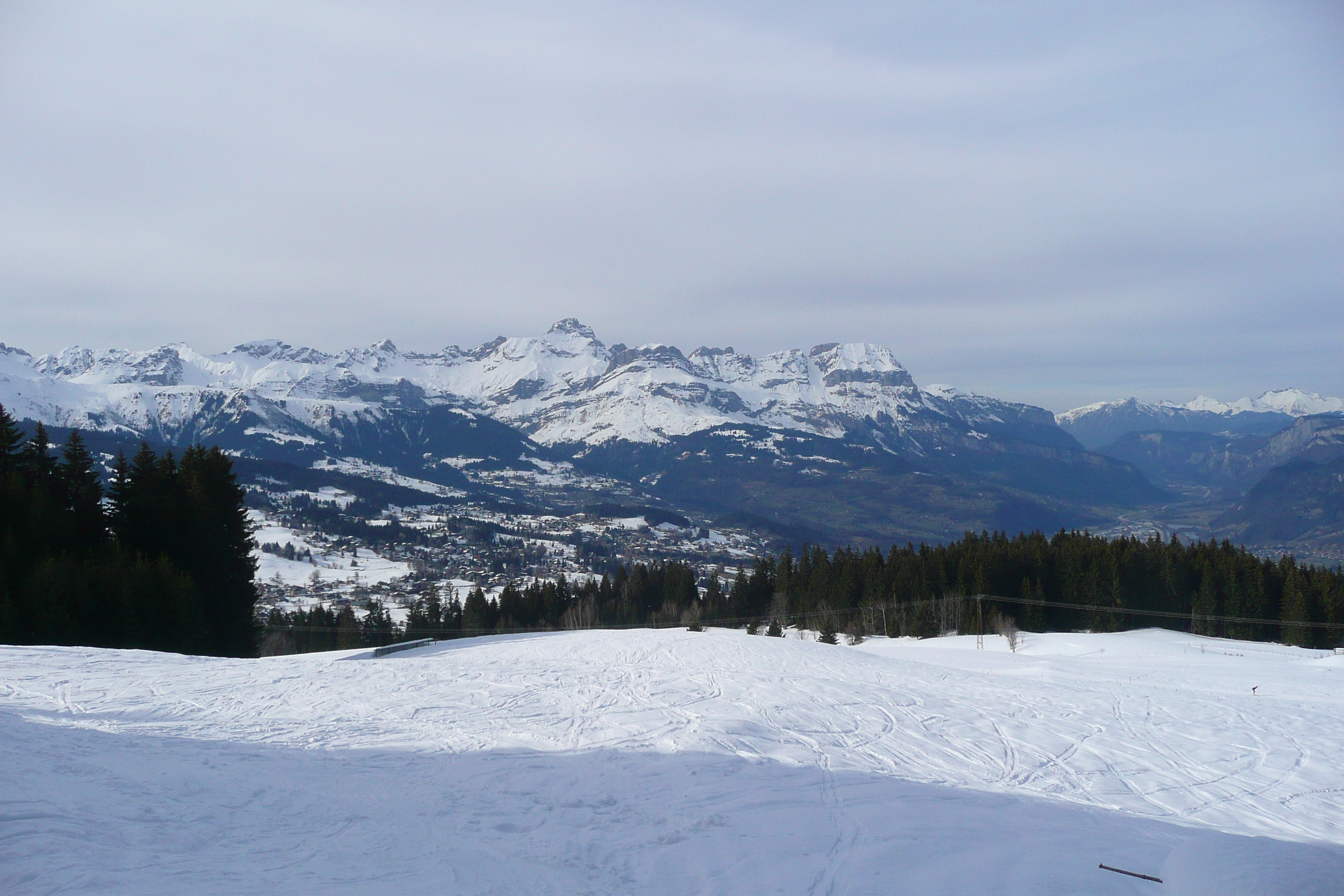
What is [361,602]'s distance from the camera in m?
114

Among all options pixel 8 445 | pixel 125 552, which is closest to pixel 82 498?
pixel 8 445

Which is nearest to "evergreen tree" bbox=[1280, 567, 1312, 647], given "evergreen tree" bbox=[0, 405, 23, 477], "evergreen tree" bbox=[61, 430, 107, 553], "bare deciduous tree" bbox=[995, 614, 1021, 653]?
"bare deciduous tree" bbox=[995, 614, 1021, 653]

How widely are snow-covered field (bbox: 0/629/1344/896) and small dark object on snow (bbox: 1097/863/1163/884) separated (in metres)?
0.07

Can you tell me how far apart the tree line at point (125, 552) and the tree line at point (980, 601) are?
27.9m

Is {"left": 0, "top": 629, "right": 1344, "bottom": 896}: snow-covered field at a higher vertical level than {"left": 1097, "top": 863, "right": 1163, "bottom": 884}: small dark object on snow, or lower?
lower

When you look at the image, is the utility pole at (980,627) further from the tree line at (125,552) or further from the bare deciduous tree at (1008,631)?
the tree line at (125,552)

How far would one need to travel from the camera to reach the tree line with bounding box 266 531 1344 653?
62375 millimetres

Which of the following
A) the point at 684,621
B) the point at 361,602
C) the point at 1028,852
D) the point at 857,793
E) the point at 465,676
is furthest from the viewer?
the point at 361,602

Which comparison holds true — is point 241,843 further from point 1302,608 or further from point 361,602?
point 361,602

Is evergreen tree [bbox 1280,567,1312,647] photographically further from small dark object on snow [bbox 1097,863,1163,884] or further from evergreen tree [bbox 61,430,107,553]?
evergreen tree [bbox 61,430,107,553]

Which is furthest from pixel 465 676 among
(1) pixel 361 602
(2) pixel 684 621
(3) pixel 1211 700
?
(1) pixel 361 602

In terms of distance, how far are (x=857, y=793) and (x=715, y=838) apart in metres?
3.25

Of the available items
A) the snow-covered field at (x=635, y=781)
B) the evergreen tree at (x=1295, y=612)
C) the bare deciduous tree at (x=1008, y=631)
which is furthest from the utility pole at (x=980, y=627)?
the snow-covered field at (x=635, y=781)

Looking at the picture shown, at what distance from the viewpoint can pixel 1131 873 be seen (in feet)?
30.5
